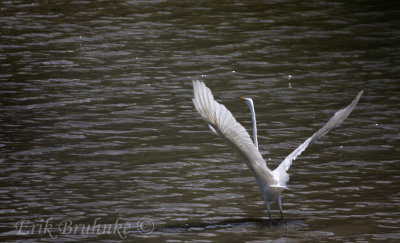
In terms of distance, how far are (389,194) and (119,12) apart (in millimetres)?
10305

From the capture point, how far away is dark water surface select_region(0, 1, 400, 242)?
740cm

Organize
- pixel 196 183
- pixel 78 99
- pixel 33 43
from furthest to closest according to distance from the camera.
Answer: pixel 33 43 < pixel 78 99 < pixel 196 183

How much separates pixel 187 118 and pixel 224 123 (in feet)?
14.1

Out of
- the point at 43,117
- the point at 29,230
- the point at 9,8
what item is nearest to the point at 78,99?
the point at 43,117

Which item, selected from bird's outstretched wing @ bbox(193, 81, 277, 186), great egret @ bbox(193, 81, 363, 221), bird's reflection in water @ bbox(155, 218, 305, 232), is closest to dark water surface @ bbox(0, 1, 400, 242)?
bird's reflection in water @ bbox(155, 218, 305, 232)

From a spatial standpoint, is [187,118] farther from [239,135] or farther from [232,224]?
[239,135]

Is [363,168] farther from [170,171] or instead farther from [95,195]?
[95,195]

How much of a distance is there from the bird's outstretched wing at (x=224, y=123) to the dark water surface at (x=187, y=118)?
34.1 inches

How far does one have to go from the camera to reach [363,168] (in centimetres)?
865

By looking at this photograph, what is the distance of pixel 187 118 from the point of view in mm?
10594

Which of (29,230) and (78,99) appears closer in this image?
(29,230)

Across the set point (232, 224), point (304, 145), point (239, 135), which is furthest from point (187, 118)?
point (239, 135)

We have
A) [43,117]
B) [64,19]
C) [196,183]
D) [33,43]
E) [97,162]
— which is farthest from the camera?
[64,19]

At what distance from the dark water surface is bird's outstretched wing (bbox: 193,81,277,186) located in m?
0.87
